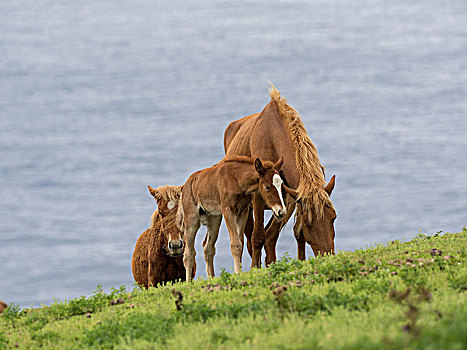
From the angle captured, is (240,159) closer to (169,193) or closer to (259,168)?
(259,168)

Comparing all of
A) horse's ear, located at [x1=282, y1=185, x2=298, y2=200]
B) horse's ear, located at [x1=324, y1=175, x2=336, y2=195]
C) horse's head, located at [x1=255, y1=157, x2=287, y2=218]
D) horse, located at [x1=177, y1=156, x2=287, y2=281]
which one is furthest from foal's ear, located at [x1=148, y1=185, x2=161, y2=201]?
horse's ear, located at [x1=324, y1=175, x2=336, y2=195]

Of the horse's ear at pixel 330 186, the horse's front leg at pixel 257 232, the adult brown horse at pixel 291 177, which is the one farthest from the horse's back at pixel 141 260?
the horse's ear at pixel 330 186

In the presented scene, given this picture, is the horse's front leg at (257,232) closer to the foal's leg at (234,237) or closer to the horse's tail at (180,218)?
the horse's tail at (180,218)

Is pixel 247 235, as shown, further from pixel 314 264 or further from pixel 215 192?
pixel 314 264

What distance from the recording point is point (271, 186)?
44.4 feet

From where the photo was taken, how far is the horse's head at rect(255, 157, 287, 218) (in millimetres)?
13414

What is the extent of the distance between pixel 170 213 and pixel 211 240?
213cm

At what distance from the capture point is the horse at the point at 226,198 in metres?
13.7

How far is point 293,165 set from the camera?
15.3m

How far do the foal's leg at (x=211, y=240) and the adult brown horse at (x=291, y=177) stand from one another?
1253 millimetres

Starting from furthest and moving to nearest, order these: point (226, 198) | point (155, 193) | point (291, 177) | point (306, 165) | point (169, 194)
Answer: point (155, 193) → point (169, 194) → point (291, 177) → point (306, 165) → point (226, 198)

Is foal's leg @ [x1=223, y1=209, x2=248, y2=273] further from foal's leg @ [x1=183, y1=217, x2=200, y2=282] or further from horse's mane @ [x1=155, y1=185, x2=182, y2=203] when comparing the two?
horse's mane @ [x1=155, y1=185, x2=182, y2=203]

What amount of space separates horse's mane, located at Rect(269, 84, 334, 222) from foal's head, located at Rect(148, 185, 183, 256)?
13.2 feet

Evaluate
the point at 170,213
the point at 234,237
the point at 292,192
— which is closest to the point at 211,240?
the point at 234,237
